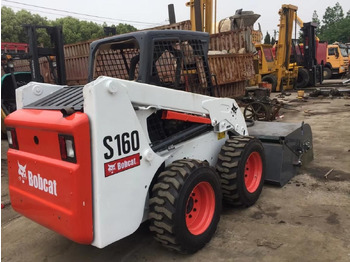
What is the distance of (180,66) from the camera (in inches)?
129

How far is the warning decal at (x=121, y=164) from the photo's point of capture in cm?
232

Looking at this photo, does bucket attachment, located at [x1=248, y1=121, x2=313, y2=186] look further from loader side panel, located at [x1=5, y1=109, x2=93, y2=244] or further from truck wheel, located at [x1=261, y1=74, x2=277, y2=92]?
truck wheel, located at [x1=261, y1=74, x2=277, y2=92]

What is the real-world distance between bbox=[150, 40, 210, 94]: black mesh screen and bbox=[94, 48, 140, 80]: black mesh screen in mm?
453

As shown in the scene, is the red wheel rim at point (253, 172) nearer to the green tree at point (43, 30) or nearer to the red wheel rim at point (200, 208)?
the red wheel rim at point (200, 208)

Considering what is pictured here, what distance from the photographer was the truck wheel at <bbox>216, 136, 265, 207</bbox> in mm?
3404

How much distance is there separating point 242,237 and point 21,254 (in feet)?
Result: 6.88

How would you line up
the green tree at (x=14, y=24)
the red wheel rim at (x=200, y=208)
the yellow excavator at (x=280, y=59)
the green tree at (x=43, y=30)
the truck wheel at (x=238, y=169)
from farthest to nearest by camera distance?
the green tree at (x=43, y=30) < the green tree at (x=14, y=24) < the yellow excavator at (x=280, y=59) < the truck wheel at (x=238, y=169) < the red wheel rim at (x=200, y=208)

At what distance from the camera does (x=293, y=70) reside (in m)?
17.5

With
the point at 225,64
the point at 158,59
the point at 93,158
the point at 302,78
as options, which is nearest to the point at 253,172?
the point at 158,59

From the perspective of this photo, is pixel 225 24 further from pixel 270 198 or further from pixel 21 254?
pixel 21 254

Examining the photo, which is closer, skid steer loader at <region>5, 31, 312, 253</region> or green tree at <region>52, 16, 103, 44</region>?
skid steer loader at <region>5, 31, 312, 253</region>

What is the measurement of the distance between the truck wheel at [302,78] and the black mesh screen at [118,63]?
1570 centimetres

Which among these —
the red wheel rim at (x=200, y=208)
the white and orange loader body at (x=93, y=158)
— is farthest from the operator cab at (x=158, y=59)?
the red wheel rim at (x=200, y=208)

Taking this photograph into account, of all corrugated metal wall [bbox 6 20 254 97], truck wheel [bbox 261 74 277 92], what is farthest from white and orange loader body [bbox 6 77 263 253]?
truck wheel [bbox 261 74 277 92]
